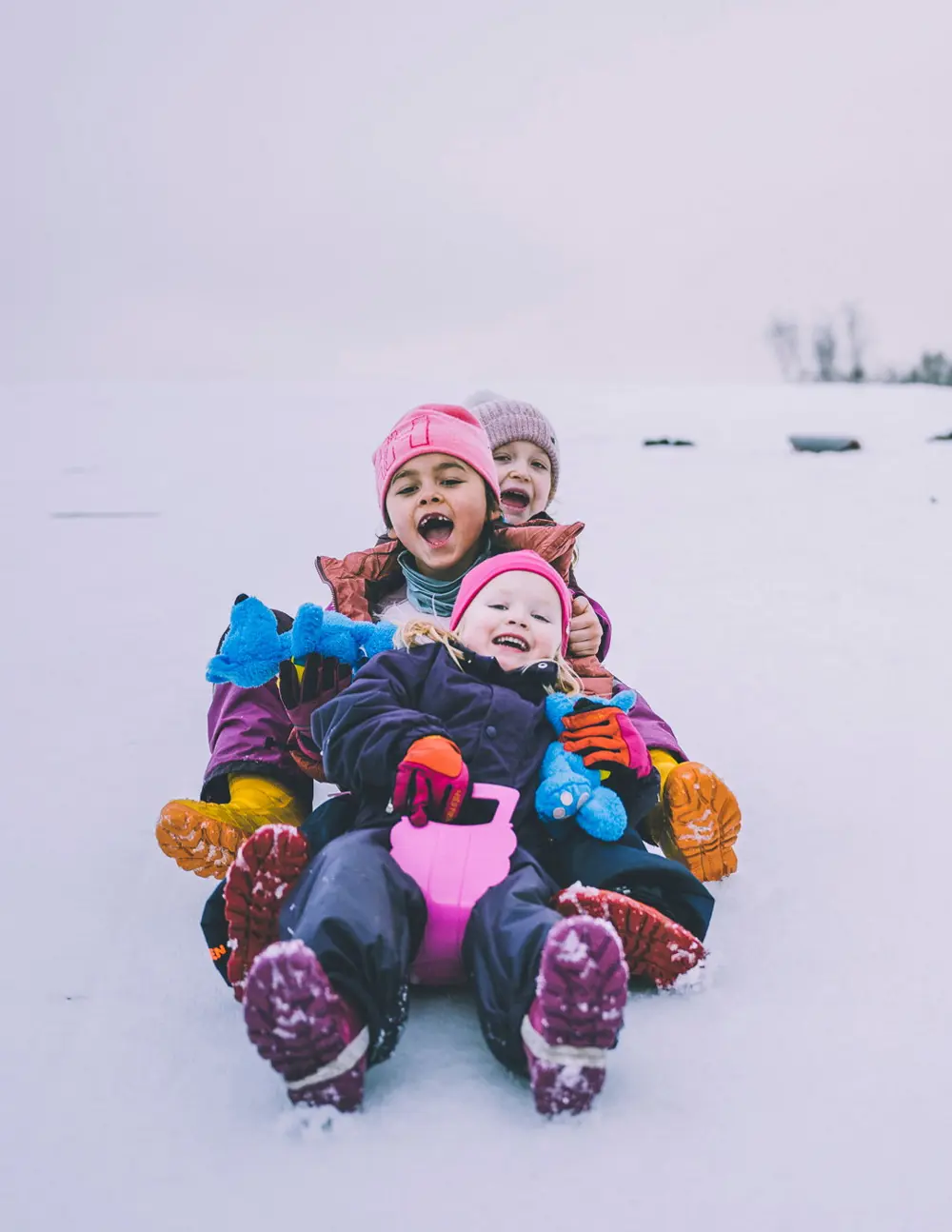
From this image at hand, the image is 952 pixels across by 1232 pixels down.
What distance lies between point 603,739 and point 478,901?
14.7 inches

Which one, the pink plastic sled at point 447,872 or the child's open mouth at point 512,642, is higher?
the child's open mouth at point 512,642

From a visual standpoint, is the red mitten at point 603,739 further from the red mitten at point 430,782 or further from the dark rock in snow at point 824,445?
the dark rock in snow at point 824,445

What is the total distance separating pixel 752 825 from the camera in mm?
2145

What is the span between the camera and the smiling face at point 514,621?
1.75 meters

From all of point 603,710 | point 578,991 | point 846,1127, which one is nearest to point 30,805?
point 603,710

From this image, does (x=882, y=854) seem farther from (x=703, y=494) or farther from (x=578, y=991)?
(x=703, y=494)

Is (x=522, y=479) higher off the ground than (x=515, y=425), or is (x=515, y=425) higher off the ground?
(x=515, y=425)

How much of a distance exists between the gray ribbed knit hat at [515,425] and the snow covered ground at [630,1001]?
2.43ft

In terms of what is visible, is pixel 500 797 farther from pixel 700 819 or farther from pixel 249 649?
pixel 249 649

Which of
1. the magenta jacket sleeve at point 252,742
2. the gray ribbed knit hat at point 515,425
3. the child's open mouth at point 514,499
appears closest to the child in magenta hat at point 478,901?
the magenta jacket sleeve at point 252,742

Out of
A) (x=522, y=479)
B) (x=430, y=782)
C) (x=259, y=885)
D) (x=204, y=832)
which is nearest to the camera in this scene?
(x=259, y=885)

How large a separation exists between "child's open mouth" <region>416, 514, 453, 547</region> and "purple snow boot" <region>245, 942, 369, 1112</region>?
1146 millimetres

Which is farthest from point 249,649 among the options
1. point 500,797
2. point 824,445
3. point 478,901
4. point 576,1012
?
point 824,445

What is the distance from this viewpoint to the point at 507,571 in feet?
5.94
